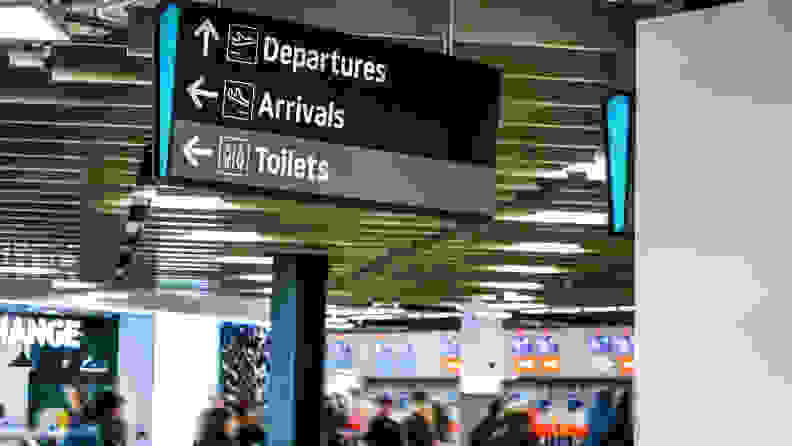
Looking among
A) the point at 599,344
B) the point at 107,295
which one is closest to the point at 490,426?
the point at 107,295

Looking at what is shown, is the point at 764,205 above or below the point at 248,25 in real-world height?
below

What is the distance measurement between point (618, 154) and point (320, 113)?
1.35 metres

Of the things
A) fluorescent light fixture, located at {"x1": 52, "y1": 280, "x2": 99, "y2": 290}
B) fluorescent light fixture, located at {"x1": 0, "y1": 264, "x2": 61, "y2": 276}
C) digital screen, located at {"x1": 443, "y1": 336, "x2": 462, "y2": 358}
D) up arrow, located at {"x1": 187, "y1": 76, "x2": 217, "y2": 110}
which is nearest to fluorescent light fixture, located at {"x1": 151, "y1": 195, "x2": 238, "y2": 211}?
up arrow, located at {"x1": 187, "y1": 76, "x2": 217, "y2": 110}

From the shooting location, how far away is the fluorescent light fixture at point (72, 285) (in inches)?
798

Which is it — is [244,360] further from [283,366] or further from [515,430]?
[515,430]

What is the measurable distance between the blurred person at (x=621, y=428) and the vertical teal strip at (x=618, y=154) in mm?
9619

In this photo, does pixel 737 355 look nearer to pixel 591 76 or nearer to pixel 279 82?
pixel 279 82

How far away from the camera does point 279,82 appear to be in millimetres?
4801

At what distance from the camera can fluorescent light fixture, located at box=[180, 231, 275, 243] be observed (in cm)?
1372

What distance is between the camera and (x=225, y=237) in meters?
14.1

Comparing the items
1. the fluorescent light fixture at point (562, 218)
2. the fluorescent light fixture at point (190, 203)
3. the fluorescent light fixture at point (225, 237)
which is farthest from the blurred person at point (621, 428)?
the fluorescent light fixture at point (190, 203)

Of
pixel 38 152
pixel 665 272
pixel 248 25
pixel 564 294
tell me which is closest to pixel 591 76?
pixel 665 272

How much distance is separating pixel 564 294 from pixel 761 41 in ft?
56.0

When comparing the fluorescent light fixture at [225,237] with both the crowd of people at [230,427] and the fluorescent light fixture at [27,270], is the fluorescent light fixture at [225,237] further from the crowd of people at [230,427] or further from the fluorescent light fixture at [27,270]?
the fluorescent light fixture at [27,270]
